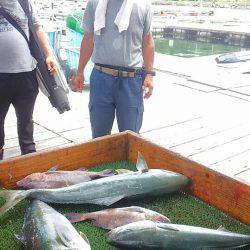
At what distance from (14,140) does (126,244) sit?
13.1 feet

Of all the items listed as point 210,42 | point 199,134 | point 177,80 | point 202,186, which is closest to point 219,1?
point 210,42

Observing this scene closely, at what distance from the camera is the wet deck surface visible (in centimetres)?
525

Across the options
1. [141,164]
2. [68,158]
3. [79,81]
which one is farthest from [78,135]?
[141,164]

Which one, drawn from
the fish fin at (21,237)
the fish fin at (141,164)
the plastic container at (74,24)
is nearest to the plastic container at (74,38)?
the plastic container at (74,24)

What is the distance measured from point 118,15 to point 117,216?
2242mm

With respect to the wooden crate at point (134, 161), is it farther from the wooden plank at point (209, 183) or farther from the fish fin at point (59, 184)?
the fish fin at point (59, 184)

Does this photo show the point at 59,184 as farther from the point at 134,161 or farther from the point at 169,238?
the point at 169,238

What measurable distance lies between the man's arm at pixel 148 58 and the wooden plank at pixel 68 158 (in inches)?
48.9

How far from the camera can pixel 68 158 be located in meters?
2.67

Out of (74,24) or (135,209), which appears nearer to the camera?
(135,209)

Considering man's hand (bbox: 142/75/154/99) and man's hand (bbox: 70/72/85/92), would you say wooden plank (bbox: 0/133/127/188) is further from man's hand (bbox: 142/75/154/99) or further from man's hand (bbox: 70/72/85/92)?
man's hand (bbox: 70/72/85/92)

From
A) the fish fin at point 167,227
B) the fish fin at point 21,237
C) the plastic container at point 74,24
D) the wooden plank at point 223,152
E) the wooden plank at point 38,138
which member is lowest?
the wooden plank at point 38,138

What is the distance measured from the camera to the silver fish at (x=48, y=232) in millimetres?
1830

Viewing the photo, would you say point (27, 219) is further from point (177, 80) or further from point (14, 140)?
point (177, 80)
